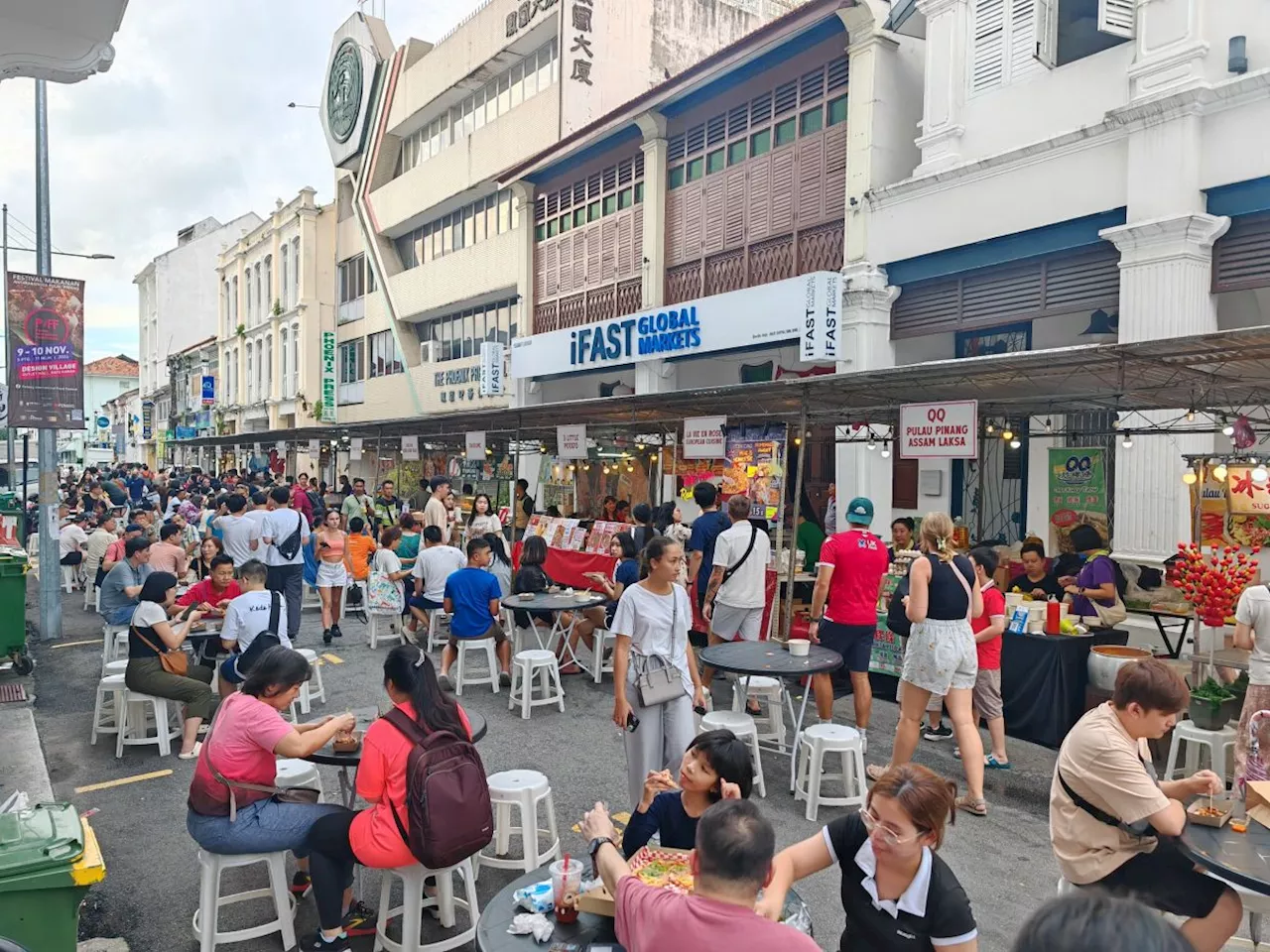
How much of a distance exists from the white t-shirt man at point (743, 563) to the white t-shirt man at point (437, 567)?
3508 millimetres

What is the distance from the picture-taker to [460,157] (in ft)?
81.2

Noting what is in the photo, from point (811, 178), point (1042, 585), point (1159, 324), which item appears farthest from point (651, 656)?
point (811, 178)

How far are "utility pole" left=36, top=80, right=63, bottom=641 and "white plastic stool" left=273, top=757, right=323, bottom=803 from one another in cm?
778

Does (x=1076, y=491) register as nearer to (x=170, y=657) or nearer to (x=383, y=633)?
(x=383, y=633)

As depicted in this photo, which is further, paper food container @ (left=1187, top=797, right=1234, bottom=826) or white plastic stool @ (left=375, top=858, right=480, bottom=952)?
white plastic stool @ (left=375, top=858, right=480, bottom=952)

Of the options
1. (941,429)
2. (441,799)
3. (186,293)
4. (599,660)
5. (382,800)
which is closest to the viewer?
(441,799)

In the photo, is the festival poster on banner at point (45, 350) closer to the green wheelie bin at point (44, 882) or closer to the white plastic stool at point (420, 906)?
the green wheelie bin at point (44, 882)

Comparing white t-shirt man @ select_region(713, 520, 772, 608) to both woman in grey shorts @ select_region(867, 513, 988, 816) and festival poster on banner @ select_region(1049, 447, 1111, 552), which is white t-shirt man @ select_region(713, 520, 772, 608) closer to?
woman in grey shorts @ select_region(867, 513, 988, 816)

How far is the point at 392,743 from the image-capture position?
3.65 meters

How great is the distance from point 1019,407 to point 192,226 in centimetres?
6265

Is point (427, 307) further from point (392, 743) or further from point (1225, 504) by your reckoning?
point (392, 743)

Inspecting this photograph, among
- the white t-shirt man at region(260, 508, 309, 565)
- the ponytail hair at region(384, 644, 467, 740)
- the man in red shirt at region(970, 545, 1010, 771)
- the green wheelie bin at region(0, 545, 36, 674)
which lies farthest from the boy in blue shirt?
the green wheelie bin at region(0, 545, 36, 674)

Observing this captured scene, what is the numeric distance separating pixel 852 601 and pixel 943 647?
120 cm

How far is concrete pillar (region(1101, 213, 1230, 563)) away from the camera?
9594mm
